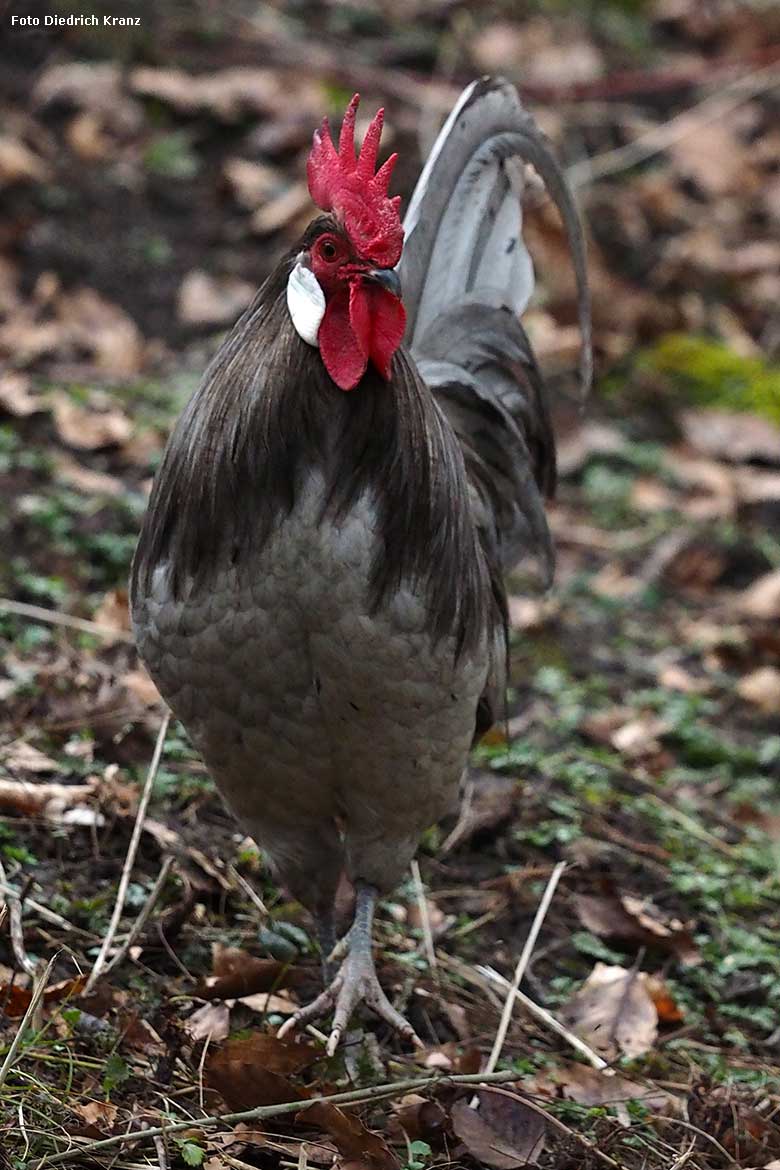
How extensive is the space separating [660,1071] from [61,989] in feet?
4.65

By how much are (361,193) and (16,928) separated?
5.55ft

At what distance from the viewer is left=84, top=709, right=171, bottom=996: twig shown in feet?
11.0

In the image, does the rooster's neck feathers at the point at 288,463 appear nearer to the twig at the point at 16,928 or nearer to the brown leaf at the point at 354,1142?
the twig at the point at 16,928

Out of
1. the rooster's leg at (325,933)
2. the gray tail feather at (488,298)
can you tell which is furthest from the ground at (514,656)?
the gray tail feather at (488,298)

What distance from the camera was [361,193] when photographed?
295 cm

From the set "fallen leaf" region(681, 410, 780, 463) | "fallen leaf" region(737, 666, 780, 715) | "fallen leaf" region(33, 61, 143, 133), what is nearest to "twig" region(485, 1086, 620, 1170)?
"fallen leaf" region(737, 666, 780, 715)

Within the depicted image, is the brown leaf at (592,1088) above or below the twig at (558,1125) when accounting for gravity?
below

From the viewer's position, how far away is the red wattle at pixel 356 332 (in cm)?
290

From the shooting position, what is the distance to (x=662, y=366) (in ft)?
25.0

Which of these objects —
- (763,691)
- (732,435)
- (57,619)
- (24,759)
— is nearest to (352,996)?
(24,759)

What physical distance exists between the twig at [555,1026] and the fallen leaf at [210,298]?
386 cm

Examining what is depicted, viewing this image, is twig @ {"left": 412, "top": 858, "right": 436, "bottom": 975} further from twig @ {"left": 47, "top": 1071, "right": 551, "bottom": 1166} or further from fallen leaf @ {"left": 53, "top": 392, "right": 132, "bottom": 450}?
fallen leaf @ {"left": 53, "top": 392, "right": 132, "bottom": 450}

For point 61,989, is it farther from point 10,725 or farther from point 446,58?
point 446,58

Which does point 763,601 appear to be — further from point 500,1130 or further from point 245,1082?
point 245,1082
